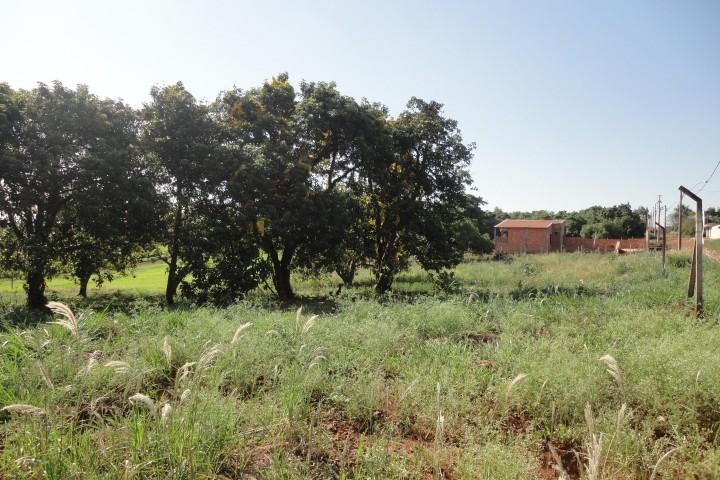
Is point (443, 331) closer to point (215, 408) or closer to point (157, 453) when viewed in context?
point (215, 408)

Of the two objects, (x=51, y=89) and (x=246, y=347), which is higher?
(x=51, y=89)

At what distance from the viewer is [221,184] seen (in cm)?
1534

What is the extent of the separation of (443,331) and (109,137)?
44.6ft

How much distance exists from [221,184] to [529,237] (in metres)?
41.3

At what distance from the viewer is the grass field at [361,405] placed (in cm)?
269

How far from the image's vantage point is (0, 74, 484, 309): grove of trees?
13594 mm

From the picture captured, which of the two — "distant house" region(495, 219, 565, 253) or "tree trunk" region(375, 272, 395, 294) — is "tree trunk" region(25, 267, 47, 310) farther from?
"distant house" region(495, 219, 565, 253)

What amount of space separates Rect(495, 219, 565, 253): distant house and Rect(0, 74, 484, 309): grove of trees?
1320 inches

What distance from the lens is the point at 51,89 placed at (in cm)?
1366

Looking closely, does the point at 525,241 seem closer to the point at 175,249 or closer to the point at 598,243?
the point at 598,243

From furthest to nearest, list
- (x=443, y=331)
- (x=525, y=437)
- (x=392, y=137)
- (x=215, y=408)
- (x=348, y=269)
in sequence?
1. (x=348, y=269)
2. (x=392, y=137)
3. (x=443, y=331)
4. (x=525, y=437)
5. (x=215, y=408)

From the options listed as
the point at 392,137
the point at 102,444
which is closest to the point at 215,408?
the point at 102,444

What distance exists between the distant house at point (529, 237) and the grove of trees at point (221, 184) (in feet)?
110

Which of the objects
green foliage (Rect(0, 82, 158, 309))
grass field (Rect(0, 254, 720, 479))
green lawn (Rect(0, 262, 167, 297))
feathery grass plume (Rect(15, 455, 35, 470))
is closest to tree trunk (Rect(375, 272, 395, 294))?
green foliage (Rect(0, 82, 158, 309))
